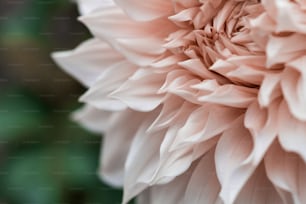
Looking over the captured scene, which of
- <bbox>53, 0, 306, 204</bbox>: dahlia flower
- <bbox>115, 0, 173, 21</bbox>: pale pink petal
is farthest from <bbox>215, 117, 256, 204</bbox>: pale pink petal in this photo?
<bbox>115, 0, 173, 21</bbox>: pale pink petal

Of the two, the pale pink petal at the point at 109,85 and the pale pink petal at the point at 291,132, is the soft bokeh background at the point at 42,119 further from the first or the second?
the pale pink petal at the point at 291,132

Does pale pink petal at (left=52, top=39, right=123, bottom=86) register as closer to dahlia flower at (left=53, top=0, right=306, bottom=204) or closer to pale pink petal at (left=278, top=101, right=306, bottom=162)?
dahlia flower at (left=53, top=0, right=306, bottom=204)

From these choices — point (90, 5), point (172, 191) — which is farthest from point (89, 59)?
point (172, 191)

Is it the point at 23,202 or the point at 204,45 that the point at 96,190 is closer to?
the point at 23,202

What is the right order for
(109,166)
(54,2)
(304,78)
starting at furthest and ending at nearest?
(54,2) → (109,166) → (304,78)

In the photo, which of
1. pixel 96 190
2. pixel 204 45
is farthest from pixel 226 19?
pixel 96 190

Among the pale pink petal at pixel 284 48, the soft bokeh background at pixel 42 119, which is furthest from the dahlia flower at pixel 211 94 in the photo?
the soft bokeh background at pixel 42 119
